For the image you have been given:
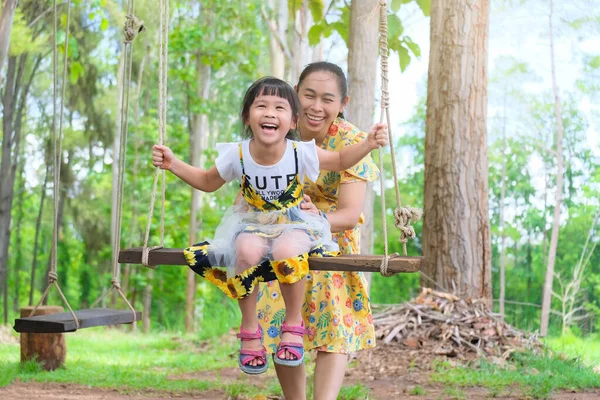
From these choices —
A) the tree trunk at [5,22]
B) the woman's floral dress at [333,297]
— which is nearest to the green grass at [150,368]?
the woman's floral dress at [333,297]

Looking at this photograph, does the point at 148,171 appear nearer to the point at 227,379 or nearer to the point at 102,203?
the point at 102,203

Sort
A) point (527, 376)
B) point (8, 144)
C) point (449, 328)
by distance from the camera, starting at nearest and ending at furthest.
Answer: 1. point (527, 376)
2. point (449, 328)
3. point (8, 144)

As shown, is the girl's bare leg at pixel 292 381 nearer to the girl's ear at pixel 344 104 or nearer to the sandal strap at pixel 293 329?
the sandal strap at pixel 293 329

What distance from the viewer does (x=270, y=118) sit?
8.65ft

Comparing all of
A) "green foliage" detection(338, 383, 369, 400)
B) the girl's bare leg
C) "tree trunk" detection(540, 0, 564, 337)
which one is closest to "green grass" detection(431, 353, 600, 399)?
"green foliage" detection(338, 383, 369, 400)

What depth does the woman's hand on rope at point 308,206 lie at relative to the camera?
9.09 ft

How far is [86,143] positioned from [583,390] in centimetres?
1561

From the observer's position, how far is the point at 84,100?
58.1 feet

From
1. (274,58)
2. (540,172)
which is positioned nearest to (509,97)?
(540,172)

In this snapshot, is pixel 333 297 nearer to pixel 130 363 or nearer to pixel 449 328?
pixel 449 328

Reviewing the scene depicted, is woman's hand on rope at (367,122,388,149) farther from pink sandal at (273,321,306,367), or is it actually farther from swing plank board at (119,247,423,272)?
pink sandal at (273,321,306,367)

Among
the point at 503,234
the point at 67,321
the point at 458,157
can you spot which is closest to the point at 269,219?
the point at 67,321

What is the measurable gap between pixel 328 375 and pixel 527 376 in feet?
8.06

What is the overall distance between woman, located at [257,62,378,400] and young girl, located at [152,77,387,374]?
127 millimetres
